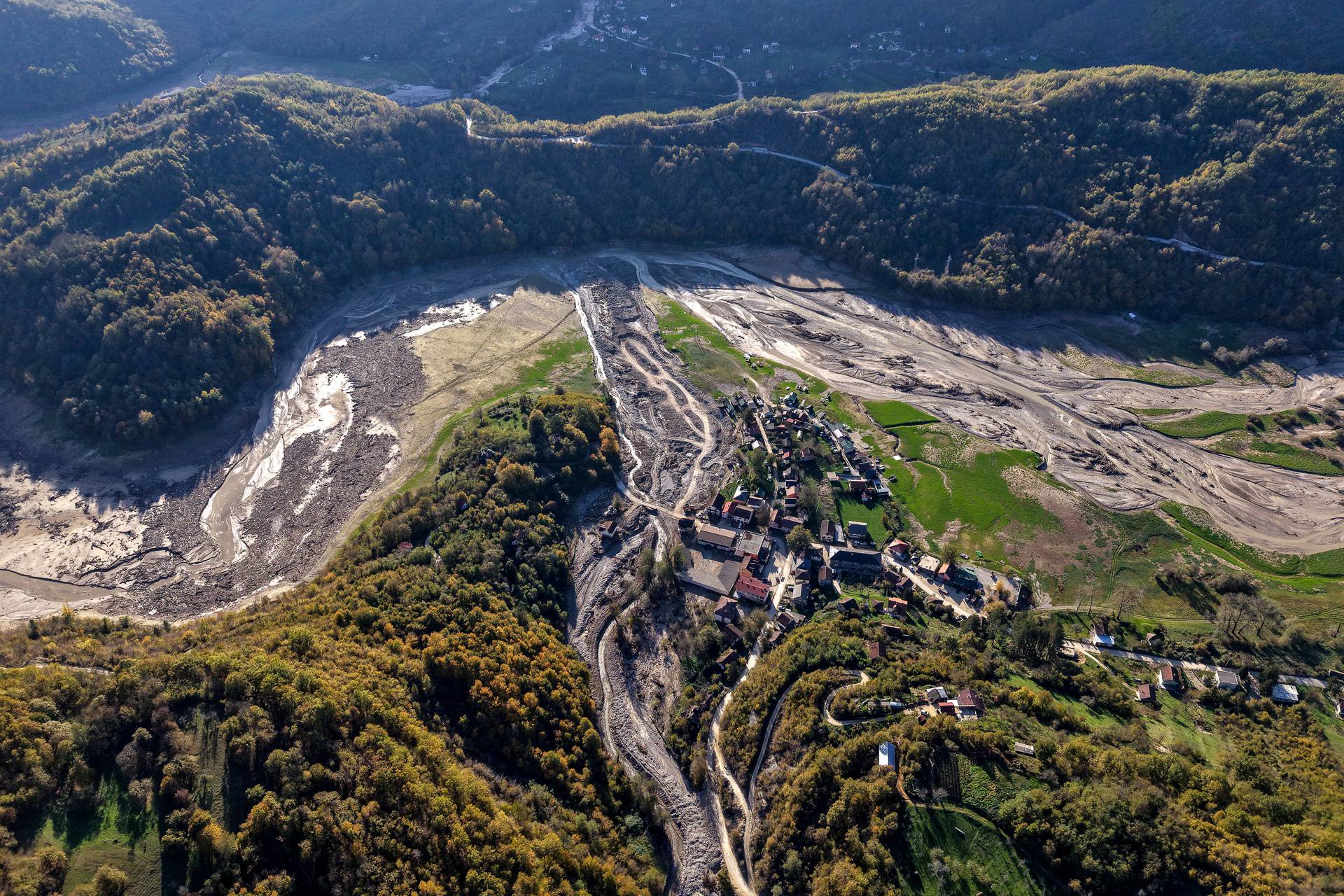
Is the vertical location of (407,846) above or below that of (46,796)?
below

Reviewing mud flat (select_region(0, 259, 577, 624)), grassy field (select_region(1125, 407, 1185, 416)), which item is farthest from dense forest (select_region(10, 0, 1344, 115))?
mud flat (select_region(0, 259, 577, 624))

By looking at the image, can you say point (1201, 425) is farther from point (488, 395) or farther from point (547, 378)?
point (488, 395)

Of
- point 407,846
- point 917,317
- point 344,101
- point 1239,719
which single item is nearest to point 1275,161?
point 917,317

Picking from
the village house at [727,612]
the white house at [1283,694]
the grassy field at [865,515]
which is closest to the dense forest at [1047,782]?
the white house at [1283,694]

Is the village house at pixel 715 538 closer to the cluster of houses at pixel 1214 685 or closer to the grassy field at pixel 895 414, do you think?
the grassy field at pixel 895 414

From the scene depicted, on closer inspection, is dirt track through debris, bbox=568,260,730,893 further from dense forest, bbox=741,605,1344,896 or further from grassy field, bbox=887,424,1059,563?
grassy field, bbox=887,424,1059,563

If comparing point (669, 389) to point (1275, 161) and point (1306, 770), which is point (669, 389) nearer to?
point (1306, 770)

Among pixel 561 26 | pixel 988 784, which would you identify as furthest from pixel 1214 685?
pixel 561 26
